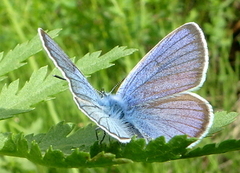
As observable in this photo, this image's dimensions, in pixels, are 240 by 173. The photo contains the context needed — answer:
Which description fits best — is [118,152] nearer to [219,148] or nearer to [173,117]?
[219,148]

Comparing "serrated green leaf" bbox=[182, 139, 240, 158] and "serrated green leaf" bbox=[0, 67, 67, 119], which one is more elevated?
"serrated green leaf" bbox=[0, 67, 67, 119]

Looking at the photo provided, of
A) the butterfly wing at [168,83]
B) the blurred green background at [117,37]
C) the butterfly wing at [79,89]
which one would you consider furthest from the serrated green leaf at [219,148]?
the blurred green background at [117,37]

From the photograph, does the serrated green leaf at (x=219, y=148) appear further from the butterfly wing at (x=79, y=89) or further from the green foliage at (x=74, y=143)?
the butterfly wing at (x=79, y=89)

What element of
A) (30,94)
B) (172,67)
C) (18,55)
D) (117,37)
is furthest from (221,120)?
(117,37)

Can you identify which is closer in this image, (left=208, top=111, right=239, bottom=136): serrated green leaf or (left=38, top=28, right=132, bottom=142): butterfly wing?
(left=38, top=28, right=132, bottom=142): butterfly wing

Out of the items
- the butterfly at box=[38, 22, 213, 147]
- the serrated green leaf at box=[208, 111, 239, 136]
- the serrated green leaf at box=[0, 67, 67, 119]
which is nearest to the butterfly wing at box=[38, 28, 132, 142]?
the butterfly at box=[38, 22, 213, 147]

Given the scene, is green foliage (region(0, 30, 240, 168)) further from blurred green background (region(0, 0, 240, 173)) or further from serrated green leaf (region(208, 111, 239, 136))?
blurred green background (region(0, 0, 240, 173))
